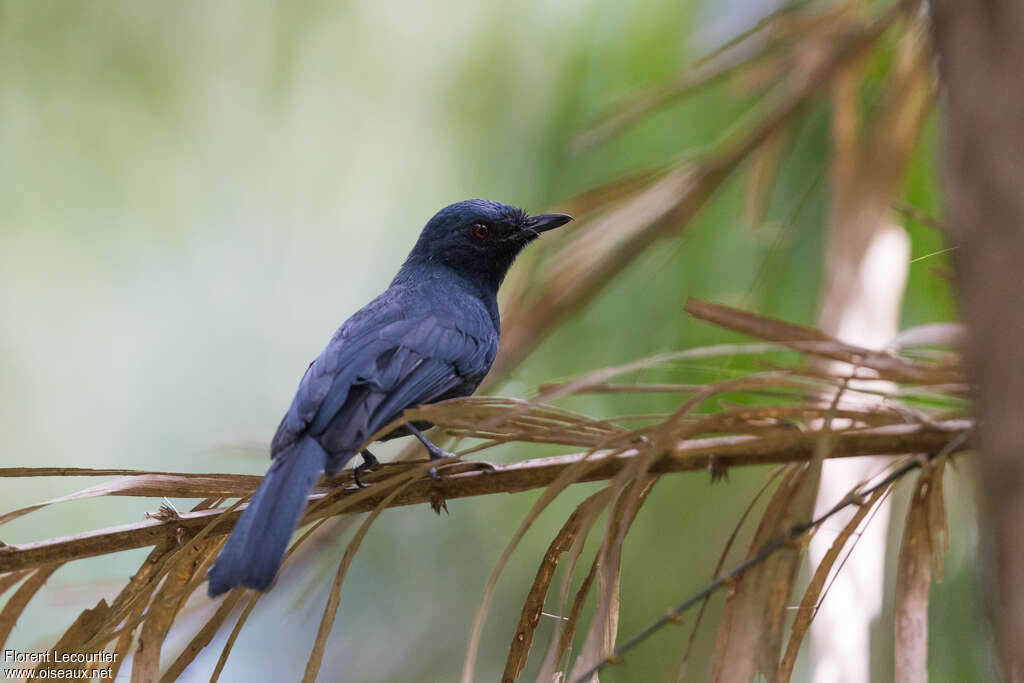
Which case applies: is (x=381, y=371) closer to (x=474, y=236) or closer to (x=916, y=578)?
(x=474, y=236)

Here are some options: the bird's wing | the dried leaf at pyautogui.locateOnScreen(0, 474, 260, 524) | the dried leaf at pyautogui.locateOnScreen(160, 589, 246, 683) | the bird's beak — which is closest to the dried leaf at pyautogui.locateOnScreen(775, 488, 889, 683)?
the dried leaf at pyautogui.locateOnScreen(160, 589, 246, 683)

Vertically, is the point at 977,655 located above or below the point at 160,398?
below

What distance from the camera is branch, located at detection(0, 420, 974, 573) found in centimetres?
163

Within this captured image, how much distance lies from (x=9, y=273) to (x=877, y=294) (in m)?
4.91

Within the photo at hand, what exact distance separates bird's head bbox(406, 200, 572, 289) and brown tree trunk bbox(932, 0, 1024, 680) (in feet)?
11.9

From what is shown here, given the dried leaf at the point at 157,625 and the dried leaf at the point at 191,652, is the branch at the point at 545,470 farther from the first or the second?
the dried leaf at the point at 191,652

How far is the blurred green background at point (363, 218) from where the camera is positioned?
4109mm

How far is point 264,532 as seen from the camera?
1.96m

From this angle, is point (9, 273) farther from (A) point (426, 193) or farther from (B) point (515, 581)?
(B) point (515, 581)

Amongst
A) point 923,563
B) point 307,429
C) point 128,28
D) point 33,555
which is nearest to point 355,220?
point 128,28

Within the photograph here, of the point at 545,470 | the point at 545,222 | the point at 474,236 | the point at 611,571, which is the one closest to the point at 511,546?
the point at 611,571

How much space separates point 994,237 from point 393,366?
8.03ft

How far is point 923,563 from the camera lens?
1.56 metres

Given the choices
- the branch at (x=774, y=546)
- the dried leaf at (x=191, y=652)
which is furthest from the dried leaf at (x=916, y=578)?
the dried leaf at (x=191, y=652)
